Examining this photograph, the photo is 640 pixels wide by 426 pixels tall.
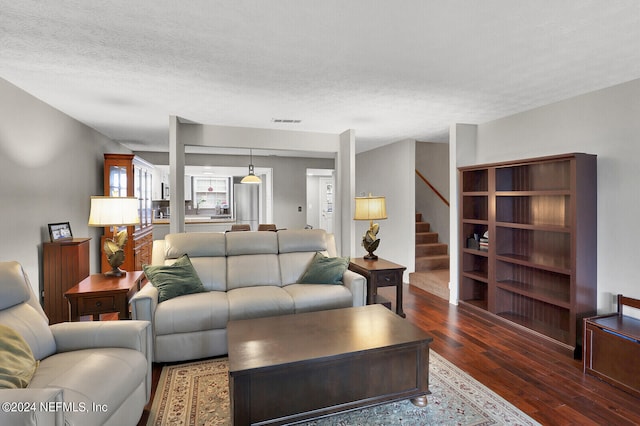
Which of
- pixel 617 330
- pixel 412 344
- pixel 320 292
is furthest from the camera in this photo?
pixel 320 292

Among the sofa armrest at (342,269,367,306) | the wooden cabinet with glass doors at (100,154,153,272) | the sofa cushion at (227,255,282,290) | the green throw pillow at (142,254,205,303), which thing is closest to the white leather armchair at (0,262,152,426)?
the green throw pillow at (142,254,205,303)

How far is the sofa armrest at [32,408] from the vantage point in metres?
1.16

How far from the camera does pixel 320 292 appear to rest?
10.5 feet

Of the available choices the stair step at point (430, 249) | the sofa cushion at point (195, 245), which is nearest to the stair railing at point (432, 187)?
the stair step at point (430, 249)

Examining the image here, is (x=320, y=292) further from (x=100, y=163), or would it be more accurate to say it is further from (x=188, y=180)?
(x=188, y=180)

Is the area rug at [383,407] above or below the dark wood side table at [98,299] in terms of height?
below

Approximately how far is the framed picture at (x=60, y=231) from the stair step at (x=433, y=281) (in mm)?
4748

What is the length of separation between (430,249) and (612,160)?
3.19m

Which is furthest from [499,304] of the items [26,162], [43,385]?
[26,162]

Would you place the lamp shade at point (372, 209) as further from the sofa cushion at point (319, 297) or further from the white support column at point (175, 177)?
the white support column at point (175, 177)

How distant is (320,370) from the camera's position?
1.95m

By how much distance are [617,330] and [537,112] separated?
2299 mm

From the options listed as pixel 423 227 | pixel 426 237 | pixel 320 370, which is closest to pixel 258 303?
pixel 320 370

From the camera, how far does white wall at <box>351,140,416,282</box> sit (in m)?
5.46
